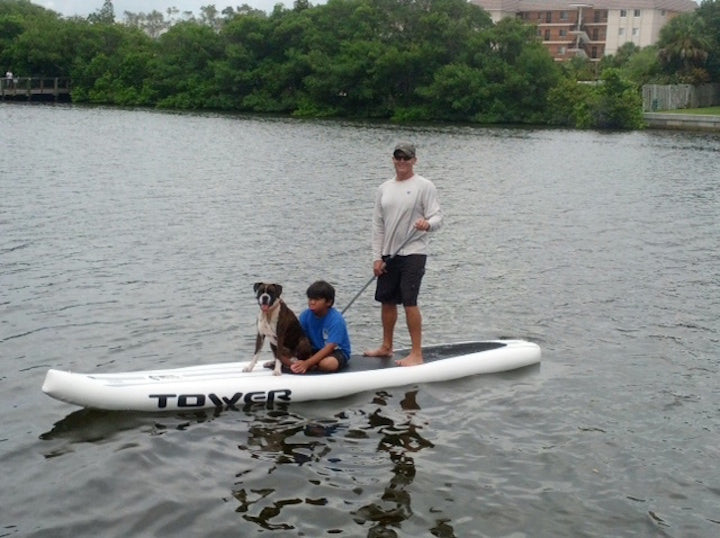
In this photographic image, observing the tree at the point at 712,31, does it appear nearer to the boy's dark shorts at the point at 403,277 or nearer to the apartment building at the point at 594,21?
the apartment building at the point at 594,21

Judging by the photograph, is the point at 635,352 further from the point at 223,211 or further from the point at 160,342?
the point at 223,211

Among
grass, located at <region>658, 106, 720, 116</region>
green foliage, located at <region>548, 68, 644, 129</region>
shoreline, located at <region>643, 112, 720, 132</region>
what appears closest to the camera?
shoreline, located at <region>643, 112, 720, 132</region>

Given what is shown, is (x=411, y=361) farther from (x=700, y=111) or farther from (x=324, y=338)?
(x=700, y=111)

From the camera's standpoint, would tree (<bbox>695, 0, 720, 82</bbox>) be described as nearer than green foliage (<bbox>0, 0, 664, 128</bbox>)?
No

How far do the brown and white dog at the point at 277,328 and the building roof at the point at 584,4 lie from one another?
12239 cm

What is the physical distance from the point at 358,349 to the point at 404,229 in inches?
109

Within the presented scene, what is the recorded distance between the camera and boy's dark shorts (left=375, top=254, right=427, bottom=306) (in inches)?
432

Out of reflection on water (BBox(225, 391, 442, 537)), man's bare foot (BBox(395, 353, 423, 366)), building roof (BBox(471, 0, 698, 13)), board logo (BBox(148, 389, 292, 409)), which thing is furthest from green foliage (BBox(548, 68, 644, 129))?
board logo (BBox(148, 389, 292, 409))

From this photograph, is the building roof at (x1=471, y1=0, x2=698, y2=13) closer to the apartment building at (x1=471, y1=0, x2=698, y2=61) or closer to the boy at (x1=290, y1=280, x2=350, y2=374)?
the apartment building at (x1=471, y1=0, x2=698, y2=61)

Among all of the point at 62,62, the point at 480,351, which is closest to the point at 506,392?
the point at 480,351

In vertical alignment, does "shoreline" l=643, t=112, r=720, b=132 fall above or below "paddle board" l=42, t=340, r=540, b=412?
above

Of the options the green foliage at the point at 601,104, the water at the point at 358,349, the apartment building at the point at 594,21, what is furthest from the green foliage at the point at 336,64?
the water at the point at 358,349

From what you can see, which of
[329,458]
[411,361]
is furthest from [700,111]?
[329,458]

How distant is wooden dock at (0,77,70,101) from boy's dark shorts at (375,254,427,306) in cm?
8382
